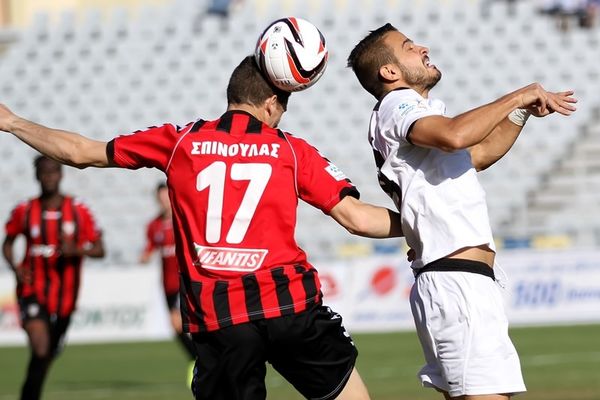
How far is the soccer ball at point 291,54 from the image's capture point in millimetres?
6230

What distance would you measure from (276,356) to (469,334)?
38.0 inches

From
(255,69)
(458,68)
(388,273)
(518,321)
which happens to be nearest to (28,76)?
(458,68)

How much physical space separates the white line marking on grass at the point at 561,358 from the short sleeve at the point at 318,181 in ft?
32.1

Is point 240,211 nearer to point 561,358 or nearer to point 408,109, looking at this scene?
point 408,109

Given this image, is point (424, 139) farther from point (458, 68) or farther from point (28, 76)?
point (28, 76)

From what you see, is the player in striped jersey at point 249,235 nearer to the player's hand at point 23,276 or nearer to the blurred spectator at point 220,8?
the player's hand at point 23,276

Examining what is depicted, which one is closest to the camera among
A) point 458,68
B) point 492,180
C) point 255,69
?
point 255,69

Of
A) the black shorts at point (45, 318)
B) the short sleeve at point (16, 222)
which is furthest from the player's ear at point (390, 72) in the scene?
the short sleeve at point (16, 222)

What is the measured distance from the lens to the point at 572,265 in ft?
70.2

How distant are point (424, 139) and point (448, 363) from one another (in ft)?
3.58

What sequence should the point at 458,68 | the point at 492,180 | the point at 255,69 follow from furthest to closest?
1. the point at 458,68
2. the point at 492,180
3. the point at 255,69

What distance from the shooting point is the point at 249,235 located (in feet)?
20.0

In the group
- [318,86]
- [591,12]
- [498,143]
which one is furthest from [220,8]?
[498,143]

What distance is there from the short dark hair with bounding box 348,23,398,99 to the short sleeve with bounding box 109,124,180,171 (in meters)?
1.00
